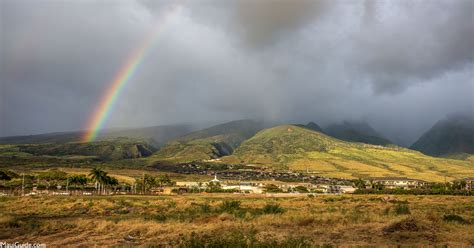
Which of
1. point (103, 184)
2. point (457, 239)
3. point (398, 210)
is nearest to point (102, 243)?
point (457, 239)

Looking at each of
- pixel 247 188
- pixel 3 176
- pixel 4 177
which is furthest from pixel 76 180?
pixel 247 188

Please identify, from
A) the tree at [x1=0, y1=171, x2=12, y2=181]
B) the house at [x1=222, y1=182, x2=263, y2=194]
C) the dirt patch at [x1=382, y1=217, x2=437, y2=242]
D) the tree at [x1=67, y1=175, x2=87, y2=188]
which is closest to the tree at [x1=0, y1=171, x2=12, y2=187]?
the tree at [x1=0, y1=171, x2=12, y2=181]

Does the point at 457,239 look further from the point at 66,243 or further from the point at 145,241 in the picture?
the point at 66,243

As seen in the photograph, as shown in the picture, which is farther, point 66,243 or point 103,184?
point 103,184

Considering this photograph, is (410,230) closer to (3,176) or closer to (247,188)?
(247,188)

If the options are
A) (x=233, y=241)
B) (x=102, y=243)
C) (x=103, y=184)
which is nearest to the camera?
(x=233, y=241)

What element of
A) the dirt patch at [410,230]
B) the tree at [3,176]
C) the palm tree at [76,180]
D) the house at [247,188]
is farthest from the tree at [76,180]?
the dirt patch at [410,230]

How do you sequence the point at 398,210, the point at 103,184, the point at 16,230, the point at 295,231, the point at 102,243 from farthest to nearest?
the point at 103,184 → the point at 398,210 → the point at 16,230 → the point at 295,231 → the point at 102,243

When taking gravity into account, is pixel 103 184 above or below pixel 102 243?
below

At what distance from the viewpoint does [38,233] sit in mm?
28812

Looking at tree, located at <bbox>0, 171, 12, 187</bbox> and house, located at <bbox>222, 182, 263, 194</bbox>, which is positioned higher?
tree, located at <bbox>0, 171, 12, 187</bbox>

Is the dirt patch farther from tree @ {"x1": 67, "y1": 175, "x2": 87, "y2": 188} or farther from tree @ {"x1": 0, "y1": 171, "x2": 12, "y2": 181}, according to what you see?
tree @ {"x1": 0, "y1": 171, "x2": 12, "y2": 181}

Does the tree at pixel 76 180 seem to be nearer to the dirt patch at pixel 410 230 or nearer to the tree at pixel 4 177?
the tree at pixel 4 177

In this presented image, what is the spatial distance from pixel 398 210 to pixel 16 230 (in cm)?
3875
